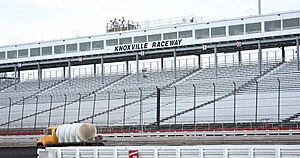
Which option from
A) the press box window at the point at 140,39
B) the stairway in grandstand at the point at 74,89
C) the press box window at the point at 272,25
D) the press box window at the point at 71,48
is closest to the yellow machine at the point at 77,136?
the stairway in grandstand at the point at 74,89

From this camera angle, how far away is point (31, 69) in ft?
273

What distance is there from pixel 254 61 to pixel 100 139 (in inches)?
1288

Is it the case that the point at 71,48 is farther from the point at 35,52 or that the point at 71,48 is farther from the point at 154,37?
the point at 154,37

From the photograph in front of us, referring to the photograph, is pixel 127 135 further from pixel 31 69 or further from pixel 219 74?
pixel 31 69

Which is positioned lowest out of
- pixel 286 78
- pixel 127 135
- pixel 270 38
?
pixel 127 135

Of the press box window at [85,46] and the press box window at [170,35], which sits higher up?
the press box window at [170,35]

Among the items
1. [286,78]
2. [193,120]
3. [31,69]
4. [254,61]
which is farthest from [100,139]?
[31,69]

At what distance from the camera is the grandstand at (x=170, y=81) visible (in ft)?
161

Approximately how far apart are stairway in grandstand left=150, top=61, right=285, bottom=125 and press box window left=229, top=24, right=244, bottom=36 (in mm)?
4055

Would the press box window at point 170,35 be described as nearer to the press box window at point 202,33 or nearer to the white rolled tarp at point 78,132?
the press box window at point 202,33

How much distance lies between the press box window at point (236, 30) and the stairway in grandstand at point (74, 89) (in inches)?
708

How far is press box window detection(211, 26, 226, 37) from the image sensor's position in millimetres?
60750

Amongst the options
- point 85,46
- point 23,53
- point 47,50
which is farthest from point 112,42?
point 23,53

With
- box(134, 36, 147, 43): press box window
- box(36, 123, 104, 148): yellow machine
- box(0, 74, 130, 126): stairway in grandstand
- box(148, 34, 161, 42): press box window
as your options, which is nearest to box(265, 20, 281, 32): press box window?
box(148, 34, 161, 42): press box window
